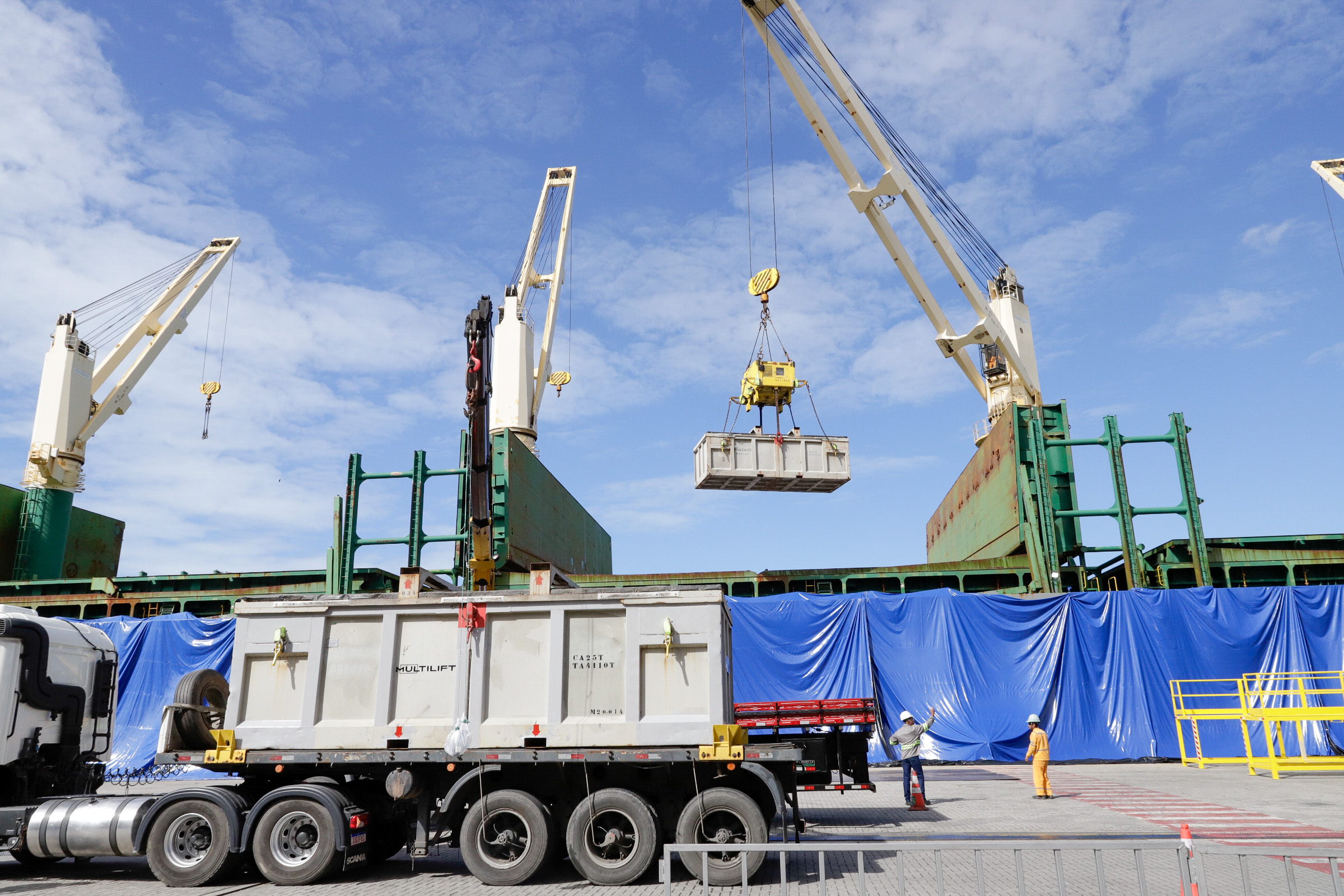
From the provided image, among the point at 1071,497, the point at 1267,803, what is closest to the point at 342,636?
the point at 1267,803

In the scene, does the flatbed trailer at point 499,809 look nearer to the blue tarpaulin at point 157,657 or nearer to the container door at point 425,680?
the container door at point 425,680

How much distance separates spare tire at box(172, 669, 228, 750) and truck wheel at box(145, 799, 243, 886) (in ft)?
2.42

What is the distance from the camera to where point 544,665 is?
985cm

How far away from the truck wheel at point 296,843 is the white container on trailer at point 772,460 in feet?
52.8

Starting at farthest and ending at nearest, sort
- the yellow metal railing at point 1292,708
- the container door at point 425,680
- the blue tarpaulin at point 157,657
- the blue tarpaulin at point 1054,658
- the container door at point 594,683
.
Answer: the blue tarpaulin at point 157,657 → the blue tarpaulin at point 1054,658 → the yellow metal railing at point 1292,708 → the container door at point 425,680 → the container door at point 594,683

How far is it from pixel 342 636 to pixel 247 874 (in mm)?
2875

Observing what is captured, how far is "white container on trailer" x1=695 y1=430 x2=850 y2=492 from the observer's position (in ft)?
80.8

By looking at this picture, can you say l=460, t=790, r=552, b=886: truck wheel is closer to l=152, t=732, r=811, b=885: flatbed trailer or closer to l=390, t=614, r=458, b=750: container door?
l=152, t=732, r=811, b=885: flatbed trailer

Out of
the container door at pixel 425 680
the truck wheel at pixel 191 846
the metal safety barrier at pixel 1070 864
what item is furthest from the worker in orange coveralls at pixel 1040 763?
the truck wheel at pixel 191 846

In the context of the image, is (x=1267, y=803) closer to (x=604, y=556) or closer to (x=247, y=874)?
(x=247, y=874)

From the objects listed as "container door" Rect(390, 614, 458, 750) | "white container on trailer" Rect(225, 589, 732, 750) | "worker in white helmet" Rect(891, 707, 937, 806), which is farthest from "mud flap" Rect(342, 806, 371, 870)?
"worker in white helmet" Rect(891, 707, 937, 806)

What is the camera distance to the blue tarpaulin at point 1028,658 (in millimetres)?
22344

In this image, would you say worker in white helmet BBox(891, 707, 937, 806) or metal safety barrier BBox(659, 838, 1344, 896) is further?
worker in white helmet BBox(891, 707, 937, 806)

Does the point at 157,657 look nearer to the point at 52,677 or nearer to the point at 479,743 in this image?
the point at 52,677
